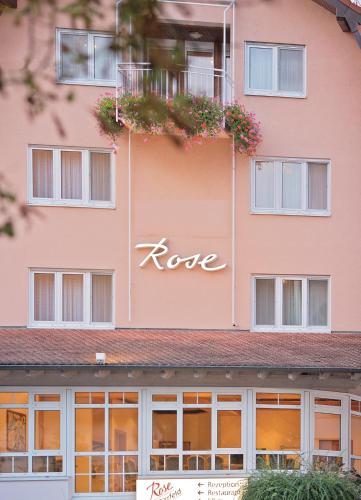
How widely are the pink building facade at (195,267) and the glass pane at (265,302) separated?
3 cm

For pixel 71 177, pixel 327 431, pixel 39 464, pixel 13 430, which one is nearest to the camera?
pixel 39 464

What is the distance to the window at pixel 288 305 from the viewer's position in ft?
58.4

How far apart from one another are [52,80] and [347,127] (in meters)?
14.9

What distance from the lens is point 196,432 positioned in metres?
16.0

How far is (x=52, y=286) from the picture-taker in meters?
17.2

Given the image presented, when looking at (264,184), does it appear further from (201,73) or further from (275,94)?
(201,73)

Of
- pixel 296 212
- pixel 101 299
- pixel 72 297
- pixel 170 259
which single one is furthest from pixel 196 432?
pixel 296 212

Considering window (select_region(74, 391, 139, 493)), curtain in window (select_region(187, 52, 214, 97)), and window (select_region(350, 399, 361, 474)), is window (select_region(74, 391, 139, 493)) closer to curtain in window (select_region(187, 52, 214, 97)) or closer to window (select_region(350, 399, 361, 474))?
window (select_region(350, 399, 361, 474))

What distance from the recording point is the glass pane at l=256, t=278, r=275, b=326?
→ 701 inches

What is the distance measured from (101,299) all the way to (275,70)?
544 cm

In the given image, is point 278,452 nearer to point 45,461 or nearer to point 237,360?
point 237,360

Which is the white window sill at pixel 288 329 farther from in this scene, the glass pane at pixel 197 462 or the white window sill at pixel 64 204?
the white window sill at pixel 64 204

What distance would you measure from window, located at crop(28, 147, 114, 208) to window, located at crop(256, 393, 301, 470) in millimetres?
4604

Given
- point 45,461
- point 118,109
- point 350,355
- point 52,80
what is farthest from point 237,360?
point 52,80
